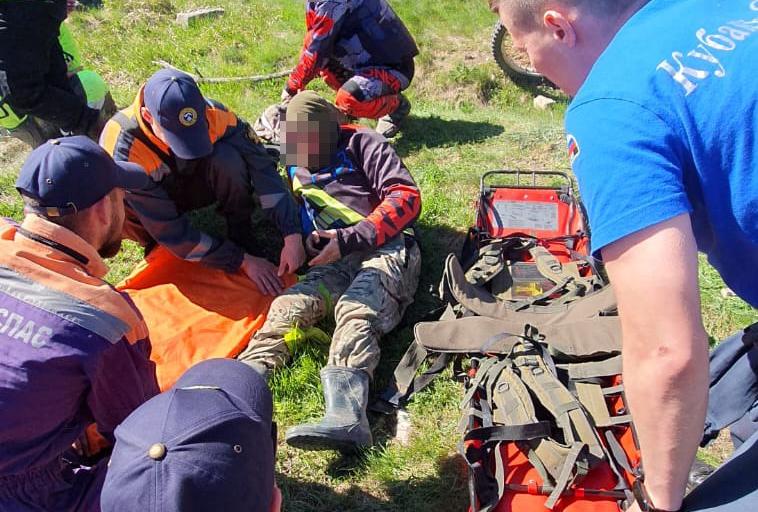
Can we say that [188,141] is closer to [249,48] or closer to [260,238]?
[260,238]

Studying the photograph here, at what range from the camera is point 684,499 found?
1.68 meters

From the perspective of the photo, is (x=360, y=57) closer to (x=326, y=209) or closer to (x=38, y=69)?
(x=326, y=209)

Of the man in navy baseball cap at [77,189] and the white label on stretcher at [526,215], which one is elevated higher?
the man in navy baseball cap at [77,189]

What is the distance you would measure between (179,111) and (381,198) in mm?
1374

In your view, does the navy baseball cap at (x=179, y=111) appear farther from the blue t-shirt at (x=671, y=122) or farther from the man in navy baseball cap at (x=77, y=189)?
the blue t-shirt at (x=671, y=122)

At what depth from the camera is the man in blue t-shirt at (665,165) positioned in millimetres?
1277

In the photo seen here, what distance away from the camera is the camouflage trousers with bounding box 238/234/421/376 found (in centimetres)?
345

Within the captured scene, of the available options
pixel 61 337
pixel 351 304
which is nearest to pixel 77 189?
pixel 61 337

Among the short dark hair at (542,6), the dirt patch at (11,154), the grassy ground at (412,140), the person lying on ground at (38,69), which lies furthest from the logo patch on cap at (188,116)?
the dirt patch at (11,154)

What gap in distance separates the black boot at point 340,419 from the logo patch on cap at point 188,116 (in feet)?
5.18

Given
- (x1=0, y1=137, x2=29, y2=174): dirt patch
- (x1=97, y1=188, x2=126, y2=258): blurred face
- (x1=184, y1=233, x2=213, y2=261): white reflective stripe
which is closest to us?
(x1=97, y1=188, x2=126, y2=258): blurred face

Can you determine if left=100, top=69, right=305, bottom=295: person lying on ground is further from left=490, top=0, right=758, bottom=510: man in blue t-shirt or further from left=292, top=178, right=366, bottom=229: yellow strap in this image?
left=490, top=0, right=758, bottom=510: man in blue t-shirt

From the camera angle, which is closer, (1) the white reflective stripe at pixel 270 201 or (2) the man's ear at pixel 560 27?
(2) the man's ear at pixel 560 27

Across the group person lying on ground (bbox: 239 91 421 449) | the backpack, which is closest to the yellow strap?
person lying on ground (bbox: 239 91 421 449)
